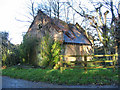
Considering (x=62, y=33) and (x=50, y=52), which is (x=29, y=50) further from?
(x=62, y=33)

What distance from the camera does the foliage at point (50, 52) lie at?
12.4m

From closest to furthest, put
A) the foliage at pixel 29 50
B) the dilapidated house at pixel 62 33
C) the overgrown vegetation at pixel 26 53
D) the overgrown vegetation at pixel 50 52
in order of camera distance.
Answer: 1. the overgrown vegetation at pixel 50 52
2. the overgrown vegetation at pixel 26 53
3. the foliage at pixel 29 50
4. the dilapidated house at pixel 62 33

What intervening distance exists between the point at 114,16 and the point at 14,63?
13.3 metres

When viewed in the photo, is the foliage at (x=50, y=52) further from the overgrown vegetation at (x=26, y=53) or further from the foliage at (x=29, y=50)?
the foliage at (x=29, y=50)

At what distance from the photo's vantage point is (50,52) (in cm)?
1298

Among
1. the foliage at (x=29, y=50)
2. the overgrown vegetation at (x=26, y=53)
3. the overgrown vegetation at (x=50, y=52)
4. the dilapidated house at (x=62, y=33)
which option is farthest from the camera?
the dilapidated house at (x=62, y=33)

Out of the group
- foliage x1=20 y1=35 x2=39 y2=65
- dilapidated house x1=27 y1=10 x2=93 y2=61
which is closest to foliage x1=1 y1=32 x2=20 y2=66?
foliage x1=20 y1=35 x2=39 y2=65

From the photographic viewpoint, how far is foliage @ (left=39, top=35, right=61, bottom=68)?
12.4 metres

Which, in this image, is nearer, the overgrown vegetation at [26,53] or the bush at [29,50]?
the overgrown vegetation at [26,53]

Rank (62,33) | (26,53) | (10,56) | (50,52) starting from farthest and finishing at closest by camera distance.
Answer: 1. (62,33)
2. (26,53)
3. (10,56)
4. (50,52)

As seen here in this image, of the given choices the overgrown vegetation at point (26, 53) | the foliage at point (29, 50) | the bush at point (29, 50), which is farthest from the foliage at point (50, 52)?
the foliage at point (29, 50)

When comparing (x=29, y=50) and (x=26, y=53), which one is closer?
(x=26, y=53)

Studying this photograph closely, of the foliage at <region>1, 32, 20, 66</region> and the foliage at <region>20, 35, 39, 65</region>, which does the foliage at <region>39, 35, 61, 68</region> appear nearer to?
the foliage at <region>20, 35, 39, 65</region>

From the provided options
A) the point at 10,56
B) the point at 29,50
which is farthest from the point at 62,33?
the point at 10,56
